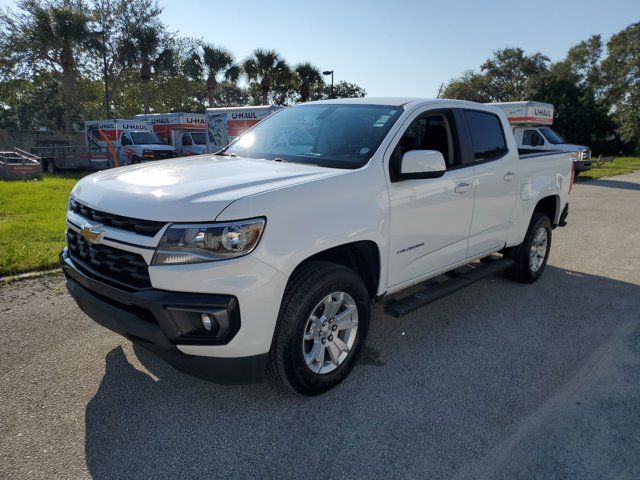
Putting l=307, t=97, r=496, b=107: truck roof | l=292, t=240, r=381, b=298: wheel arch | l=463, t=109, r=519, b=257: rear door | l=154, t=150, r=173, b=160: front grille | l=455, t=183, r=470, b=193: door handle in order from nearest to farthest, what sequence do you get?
l=292, t=240, r=381, b=298: wheel arch < l=307, t=97, r=496, b=107: truck roof < l=455, t=183, r=470, b=193: door handle < l=463, t=109, r=519, b=257: rear door < l=154, t=150, r=173, b=160: front grille

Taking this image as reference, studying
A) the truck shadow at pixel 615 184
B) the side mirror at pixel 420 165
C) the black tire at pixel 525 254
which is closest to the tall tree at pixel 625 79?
the truck shadow at pixel 615 184

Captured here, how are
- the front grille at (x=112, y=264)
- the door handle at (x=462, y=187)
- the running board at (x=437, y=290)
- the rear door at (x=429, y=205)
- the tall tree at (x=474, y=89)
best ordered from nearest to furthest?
the front grille at (x=112, y=264) → the rear door at (x=429, y=205) → the running board at (x=437, y=290) → the door handle at (x=462, y=187) → the tall tree at (x=474, y=89)

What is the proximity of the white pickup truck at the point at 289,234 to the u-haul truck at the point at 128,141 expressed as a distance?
17.5 m

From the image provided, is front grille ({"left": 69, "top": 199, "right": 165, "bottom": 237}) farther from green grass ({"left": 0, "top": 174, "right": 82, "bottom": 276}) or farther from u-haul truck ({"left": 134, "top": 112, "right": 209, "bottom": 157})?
u-haul truck ({"left": 134, "top": 112, "right": 209, "bottom": 157})

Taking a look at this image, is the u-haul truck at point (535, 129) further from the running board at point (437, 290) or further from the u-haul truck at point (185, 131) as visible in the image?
the running board at point (437, 290)

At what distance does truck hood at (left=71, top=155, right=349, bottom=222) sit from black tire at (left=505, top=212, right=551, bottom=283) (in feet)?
9.95

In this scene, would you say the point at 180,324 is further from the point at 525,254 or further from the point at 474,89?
the point at 474,89

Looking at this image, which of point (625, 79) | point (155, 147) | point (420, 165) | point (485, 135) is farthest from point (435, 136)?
point (625, 79)

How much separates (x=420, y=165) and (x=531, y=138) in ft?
59.8

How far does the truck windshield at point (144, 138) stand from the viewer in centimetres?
2102

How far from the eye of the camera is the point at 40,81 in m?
35.9

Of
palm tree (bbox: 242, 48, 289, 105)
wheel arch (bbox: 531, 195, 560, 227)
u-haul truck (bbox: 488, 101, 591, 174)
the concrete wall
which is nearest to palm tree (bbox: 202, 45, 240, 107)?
palm tree (bbox: 242, 48, 289, 105)

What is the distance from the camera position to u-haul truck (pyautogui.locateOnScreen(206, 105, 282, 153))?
64.8ft

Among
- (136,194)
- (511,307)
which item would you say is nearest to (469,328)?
(511,307)
